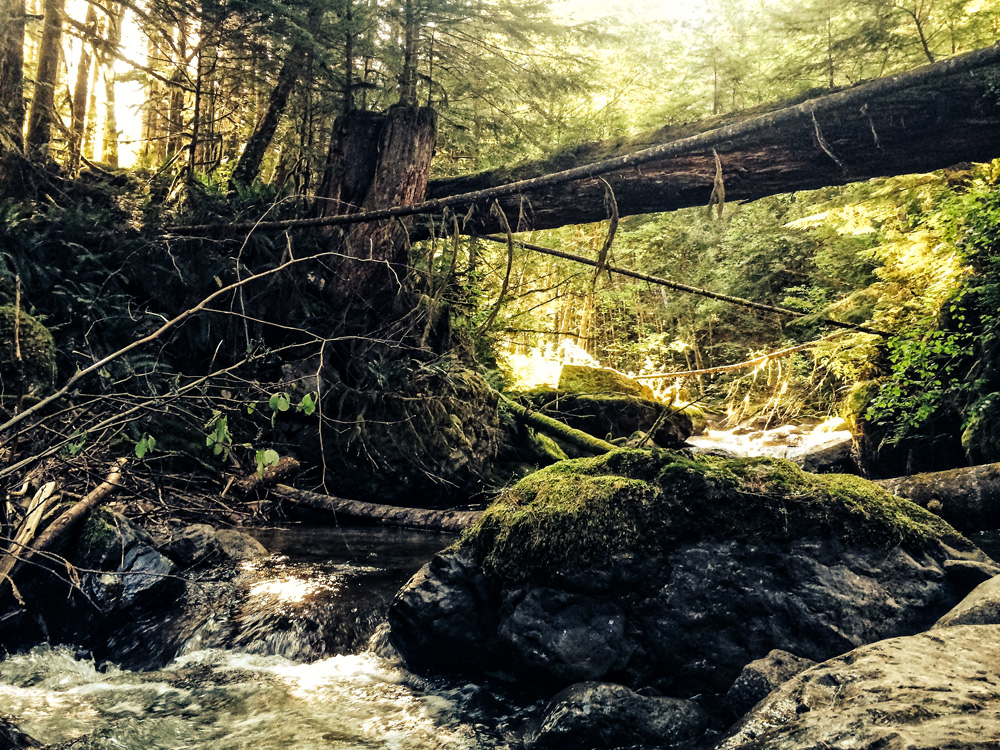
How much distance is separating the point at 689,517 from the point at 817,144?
3.88 metres

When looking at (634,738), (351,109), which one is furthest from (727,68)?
(634,738)

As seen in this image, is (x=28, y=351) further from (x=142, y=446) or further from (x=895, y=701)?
(x=895, y=701)

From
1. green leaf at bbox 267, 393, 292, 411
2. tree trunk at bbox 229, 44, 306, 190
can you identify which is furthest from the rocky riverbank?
tree trunk at bbox 229, 44, 306, 190

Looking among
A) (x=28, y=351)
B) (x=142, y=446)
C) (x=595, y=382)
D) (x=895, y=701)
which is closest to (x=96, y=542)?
(x=28, y=351)

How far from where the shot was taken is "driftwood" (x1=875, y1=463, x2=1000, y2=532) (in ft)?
17.1

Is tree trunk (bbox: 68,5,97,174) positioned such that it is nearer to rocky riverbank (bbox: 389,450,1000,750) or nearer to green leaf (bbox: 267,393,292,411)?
green leaf (bbox: 267,393,292,411)

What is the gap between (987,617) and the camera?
9.07ft

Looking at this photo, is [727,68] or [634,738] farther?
[727,68]

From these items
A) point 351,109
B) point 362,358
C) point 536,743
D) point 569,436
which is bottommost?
point 536,743

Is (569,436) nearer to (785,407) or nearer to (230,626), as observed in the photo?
(230,626)

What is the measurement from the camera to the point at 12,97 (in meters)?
8.20

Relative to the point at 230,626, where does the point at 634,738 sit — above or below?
above

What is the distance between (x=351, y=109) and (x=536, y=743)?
8.19 meters

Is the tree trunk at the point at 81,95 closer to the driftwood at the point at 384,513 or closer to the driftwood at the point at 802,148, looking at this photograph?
the driftwood at the point at 802,148
